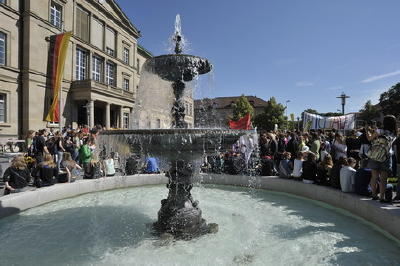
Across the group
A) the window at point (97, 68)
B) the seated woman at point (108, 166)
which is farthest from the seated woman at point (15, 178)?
the window at point (97, 68)

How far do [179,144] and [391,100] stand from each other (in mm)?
78678

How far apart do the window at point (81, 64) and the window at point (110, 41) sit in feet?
16.6

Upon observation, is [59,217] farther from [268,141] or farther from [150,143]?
[268,141]

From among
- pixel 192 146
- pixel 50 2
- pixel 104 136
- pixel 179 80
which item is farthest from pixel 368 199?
pixel 50 2

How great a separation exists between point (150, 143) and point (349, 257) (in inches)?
136

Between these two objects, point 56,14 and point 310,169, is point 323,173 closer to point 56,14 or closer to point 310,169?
point 310,169

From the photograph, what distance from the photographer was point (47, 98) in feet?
93.7

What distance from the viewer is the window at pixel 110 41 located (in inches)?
1534

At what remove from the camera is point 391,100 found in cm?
6875

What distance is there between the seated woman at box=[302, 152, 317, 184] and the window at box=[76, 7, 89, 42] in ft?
105

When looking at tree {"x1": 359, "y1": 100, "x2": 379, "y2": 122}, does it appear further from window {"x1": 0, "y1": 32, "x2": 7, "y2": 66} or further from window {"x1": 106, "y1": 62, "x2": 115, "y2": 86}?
window {"x1": 0, "y1": 32, "x2": 7, "y2": 66}

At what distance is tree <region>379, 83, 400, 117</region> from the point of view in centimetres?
6616

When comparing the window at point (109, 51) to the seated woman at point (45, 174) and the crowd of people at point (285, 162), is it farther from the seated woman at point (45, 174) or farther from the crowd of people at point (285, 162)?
the seated woman at point (45, 174)

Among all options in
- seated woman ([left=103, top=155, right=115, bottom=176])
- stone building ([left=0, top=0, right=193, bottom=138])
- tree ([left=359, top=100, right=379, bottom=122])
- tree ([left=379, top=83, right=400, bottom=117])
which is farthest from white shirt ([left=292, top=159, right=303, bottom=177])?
tree ([left=359, top=100, right=379, bottom=122])
